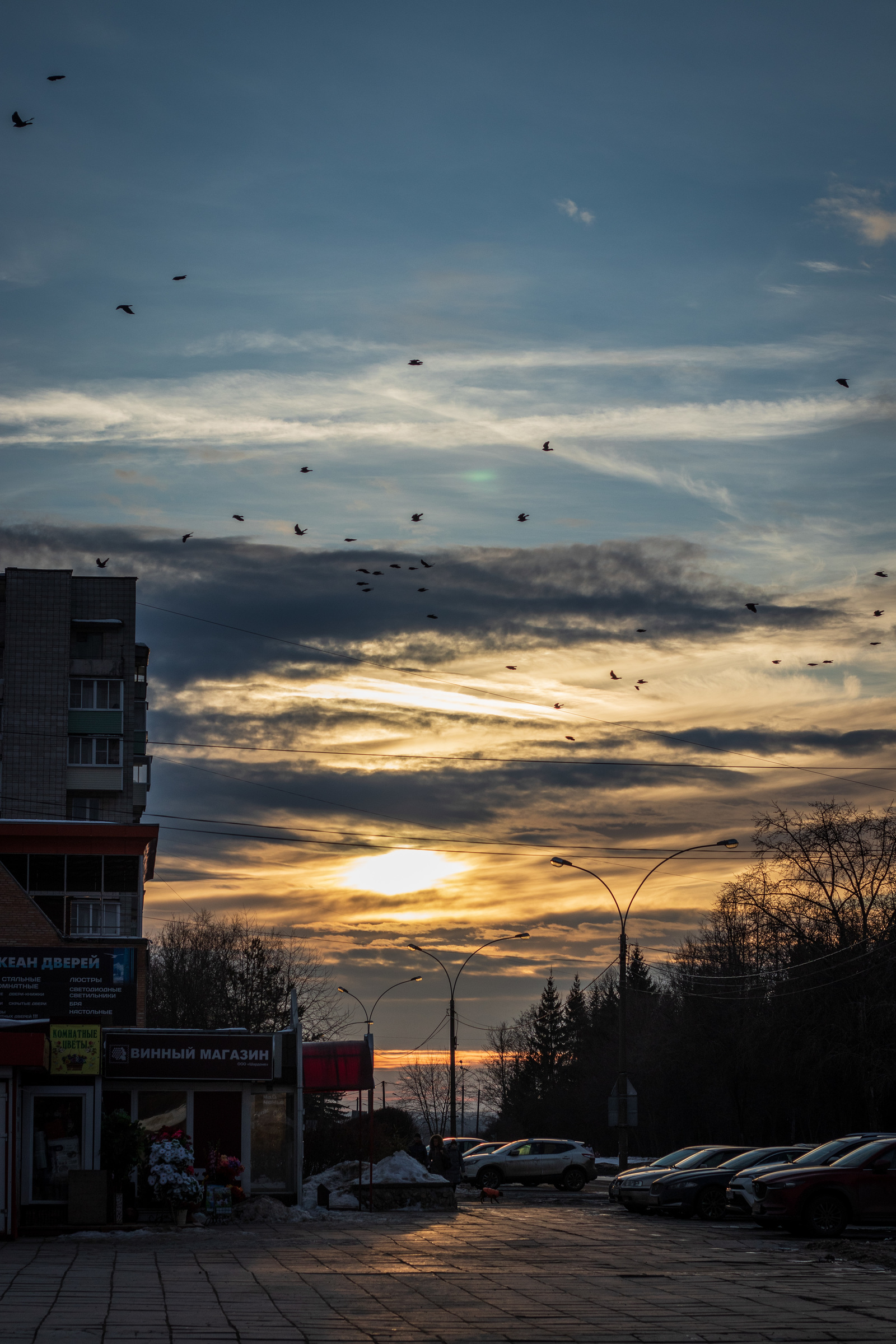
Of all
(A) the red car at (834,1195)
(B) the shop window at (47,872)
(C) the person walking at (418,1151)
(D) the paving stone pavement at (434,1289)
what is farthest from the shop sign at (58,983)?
(B) the shop window at (47,872)

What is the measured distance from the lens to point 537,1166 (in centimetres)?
3772

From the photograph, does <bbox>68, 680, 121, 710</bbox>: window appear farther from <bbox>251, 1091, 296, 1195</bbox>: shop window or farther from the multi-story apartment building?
<bbox>251, 1091, 296, 1195</bbox>: shop window

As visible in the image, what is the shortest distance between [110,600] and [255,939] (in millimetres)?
23555

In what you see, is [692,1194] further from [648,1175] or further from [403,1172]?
[403,1172]

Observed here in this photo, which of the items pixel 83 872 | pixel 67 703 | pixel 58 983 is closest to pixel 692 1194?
pixel 58 983

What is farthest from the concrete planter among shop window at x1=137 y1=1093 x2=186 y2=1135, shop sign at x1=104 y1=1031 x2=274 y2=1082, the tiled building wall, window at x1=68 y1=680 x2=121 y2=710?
window at x1=68 y1=680 x2=121 y2=710

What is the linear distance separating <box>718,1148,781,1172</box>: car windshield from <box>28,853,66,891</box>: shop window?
864 inches

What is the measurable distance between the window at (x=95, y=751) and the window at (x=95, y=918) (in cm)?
1997

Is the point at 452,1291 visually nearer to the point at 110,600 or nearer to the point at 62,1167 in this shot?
Answer: the point at 62,1167

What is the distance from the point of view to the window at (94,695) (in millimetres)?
66062

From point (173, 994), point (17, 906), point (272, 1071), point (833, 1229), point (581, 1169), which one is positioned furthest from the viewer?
point (173, 994)

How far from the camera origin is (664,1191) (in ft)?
86.8

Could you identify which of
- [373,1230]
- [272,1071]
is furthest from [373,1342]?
[272,1071]

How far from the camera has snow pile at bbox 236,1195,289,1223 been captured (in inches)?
958
